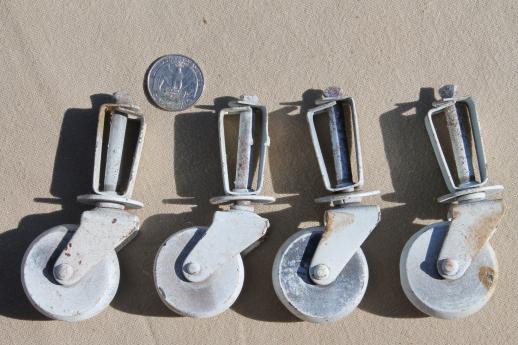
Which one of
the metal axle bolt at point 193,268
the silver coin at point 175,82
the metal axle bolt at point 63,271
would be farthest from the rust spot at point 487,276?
the metal axle bolt at point 63,271

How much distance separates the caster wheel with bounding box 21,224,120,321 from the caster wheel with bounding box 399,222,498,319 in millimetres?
658

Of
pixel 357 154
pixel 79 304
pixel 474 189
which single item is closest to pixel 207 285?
pixel 79 304

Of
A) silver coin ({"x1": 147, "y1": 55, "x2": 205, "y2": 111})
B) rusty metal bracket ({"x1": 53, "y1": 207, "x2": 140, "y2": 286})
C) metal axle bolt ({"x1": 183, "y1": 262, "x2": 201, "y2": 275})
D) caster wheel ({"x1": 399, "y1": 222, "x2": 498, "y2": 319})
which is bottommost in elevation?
caster wheel ({"x1": 399, "y1": 222, "x2": 498, "y2": 319})

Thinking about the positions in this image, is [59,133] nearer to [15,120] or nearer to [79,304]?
[15,120]

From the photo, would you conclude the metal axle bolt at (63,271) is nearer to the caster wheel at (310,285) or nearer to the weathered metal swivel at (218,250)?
the weathered metal swivel at (218,250)

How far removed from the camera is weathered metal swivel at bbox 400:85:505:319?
4.15 feet

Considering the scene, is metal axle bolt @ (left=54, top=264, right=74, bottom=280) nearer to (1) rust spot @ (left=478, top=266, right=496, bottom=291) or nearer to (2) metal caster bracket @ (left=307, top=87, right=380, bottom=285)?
(2) metal caster bracket @ (left=307, top=87, right=380, bottom=285)

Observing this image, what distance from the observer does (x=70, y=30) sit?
145 centimetres

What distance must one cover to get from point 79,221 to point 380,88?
0.79m

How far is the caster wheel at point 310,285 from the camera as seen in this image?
1271mm

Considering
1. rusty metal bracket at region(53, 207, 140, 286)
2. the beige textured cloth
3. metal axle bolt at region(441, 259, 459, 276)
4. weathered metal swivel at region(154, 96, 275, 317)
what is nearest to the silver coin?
the beige textured cloth

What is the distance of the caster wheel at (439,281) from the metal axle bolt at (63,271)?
726 millimetres

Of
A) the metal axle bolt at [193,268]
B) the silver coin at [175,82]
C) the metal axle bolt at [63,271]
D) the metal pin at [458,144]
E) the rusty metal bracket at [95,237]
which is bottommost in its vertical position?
the metal axle bolt at [193,268]

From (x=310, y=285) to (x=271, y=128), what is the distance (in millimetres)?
387
